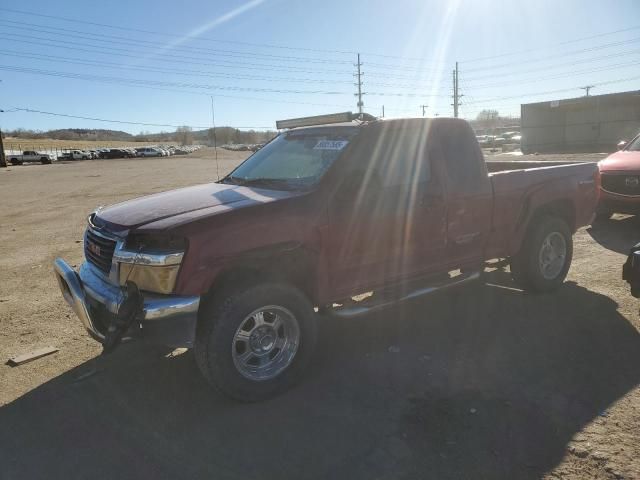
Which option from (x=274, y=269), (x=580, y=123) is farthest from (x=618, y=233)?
(x=580, y=123)

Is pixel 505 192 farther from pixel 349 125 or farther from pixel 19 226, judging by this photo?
pixel 19 226

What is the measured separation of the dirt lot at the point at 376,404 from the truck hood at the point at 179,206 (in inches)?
50.7

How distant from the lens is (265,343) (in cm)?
369

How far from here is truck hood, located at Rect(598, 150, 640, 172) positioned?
874cm

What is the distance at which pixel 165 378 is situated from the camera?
13.2ft

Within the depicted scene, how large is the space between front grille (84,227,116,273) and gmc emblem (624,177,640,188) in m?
8.52

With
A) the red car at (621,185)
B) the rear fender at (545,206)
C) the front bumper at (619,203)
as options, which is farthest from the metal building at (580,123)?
the rear fender at (545,206)

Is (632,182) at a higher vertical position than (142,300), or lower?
higher

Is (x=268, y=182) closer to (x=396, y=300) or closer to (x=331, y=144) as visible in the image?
(x=331, y=144)

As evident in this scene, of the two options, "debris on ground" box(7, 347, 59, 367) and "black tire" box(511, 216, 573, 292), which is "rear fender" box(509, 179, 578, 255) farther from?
"debris on ground" box(7, 347, 59, 367)

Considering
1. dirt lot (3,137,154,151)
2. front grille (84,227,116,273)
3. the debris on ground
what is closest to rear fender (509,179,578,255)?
front grille (84,227,116,273)

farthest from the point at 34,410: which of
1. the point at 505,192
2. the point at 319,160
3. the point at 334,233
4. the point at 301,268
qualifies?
the point at 505,192

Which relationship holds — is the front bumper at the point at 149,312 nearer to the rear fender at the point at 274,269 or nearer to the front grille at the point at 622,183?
the rear fender at the point at 274,269

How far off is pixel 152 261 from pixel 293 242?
968mm
